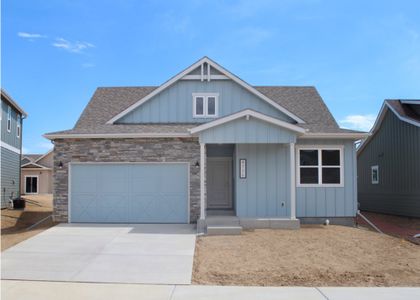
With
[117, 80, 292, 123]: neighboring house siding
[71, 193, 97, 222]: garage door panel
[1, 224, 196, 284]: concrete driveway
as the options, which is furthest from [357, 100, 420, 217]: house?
[71, 193, 97, 222]: garage door panel

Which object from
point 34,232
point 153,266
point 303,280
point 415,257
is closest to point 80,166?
point 34,232

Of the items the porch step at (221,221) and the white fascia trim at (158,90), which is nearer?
the porch step at (221,221)

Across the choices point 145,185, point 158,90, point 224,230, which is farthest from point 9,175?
point 224,230

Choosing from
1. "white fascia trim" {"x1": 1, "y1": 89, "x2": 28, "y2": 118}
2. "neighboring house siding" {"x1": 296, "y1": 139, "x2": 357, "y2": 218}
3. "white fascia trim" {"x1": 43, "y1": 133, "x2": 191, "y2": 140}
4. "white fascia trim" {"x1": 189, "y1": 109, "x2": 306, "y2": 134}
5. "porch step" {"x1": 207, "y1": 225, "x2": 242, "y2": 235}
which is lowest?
"porch step" {"x1": 207, "y1": 225, "x2": 242, "y2": 235}

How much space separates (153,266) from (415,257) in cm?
608

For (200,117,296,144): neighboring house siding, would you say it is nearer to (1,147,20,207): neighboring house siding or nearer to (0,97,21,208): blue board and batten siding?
(0,97,21,208): blue board and batten siding

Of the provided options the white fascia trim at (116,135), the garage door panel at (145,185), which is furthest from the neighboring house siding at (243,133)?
the garage door panel at (145,185)

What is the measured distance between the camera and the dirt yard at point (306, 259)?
7.70 meters

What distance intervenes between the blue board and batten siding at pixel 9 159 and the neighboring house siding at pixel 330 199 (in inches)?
607

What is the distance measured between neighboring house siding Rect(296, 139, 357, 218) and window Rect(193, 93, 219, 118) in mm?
3852

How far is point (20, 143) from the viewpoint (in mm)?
24812

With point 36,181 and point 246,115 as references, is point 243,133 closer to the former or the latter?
point 246,115

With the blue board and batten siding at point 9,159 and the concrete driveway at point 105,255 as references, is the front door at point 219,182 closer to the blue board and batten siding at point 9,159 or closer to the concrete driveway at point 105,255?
the concrete driveway at point 105,255

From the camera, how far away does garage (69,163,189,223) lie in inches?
561
